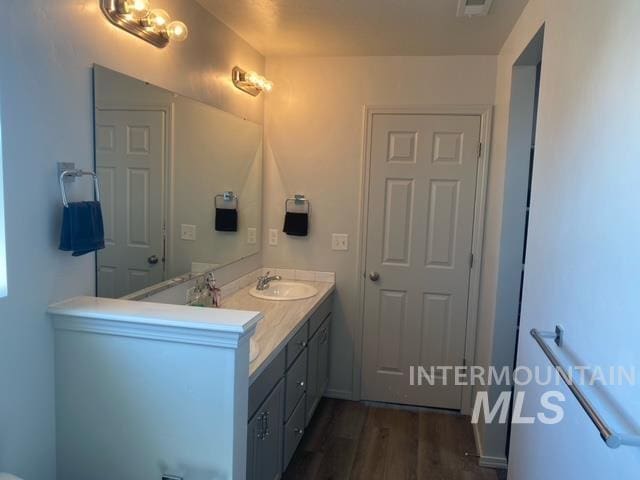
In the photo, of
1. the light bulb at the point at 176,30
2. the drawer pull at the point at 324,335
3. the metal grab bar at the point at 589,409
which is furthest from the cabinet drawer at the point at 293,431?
the light bulb at the point at 176,30

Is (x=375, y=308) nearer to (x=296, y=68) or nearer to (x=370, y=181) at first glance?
(x=370, y=181)

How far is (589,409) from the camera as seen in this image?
1070 mm

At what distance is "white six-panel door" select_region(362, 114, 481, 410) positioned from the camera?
3166 mm

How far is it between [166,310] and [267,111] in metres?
2.13

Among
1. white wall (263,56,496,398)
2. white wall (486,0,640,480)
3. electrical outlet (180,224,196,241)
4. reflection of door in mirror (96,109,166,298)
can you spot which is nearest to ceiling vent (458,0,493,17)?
white wall (486,0,640,480)

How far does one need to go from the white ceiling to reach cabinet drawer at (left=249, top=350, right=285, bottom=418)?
1.69 meters

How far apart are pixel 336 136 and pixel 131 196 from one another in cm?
169

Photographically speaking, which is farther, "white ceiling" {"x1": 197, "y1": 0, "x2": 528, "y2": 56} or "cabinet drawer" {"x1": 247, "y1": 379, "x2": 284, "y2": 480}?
"white ceiling" {"x1": 197, "y1": 0, "x2": 528, "y2": 56}

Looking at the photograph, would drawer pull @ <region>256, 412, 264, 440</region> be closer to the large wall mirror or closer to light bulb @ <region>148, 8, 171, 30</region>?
the large wall mirror

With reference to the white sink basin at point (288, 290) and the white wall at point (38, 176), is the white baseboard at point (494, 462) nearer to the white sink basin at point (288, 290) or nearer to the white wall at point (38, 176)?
the white sink basin at point (288, 290)

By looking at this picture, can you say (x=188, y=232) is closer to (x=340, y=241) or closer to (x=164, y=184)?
(x=164, y=184)

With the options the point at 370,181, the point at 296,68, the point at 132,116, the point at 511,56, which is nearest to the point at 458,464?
the point at 370,181

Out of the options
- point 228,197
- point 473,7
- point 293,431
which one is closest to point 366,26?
point 473,7

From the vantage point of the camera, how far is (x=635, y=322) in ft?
3.21
